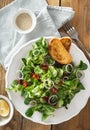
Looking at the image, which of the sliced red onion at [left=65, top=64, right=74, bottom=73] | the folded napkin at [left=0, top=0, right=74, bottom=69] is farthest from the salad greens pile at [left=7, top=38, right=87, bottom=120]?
the folded napkin at [left=0, top=0, right=74, bottom=69]

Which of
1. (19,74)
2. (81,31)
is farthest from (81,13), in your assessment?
(19,74)

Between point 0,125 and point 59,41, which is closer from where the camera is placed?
point 59,41

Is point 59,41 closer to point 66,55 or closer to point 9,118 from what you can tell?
point 66,55

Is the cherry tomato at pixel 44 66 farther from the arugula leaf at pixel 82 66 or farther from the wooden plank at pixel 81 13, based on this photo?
the wooden plank at pixel 81 13

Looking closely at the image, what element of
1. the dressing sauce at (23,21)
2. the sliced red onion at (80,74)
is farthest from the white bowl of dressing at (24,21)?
the sliced red onion at (80,74)

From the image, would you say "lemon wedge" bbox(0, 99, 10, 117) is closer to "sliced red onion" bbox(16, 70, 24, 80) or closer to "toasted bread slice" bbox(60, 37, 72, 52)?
"sliced red onion" bbox(16, 70, 24, 80)

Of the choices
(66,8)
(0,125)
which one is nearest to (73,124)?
(0,125)

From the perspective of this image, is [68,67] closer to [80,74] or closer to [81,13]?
[80,74]
